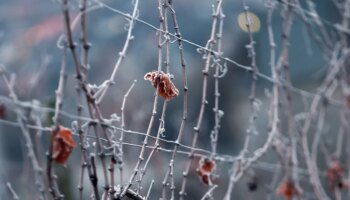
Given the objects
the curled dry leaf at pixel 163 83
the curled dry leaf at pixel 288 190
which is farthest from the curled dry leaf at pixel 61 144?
the curled dry leaf at pixel 288 190

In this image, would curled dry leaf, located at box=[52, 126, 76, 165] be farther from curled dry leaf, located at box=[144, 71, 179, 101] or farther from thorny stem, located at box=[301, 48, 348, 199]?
thorny stem, located at box=[301, 48, 348, 199]

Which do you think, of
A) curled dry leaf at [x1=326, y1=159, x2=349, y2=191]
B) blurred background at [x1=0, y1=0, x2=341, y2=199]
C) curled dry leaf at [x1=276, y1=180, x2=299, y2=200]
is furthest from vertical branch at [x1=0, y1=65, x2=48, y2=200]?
curled dry leaf at [x1=326, y1=159, x2=349, y2=191]

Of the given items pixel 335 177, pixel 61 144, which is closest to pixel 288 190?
pixel 335 177

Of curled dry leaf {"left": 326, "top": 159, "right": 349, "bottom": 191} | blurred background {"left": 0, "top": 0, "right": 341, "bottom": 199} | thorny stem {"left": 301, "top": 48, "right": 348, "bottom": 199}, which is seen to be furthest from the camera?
blurred background {"left": 0, "top": 0, "right": 341, "bottom": 199}

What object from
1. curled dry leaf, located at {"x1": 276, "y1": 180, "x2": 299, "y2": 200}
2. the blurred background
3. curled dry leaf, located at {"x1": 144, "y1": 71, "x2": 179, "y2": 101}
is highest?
the blurred background

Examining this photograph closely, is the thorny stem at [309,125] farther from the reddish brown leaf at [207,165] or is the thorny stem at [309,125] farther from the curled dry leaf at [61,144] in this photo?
the curled dry leaf at [61,144]

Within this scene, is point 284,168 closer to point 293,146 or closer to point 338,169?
point 293,146

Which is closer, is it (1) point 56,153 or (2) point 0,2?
(1) point 56,153

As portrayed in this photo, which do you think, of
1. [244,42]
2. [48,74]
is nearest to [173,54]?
[244,42]
